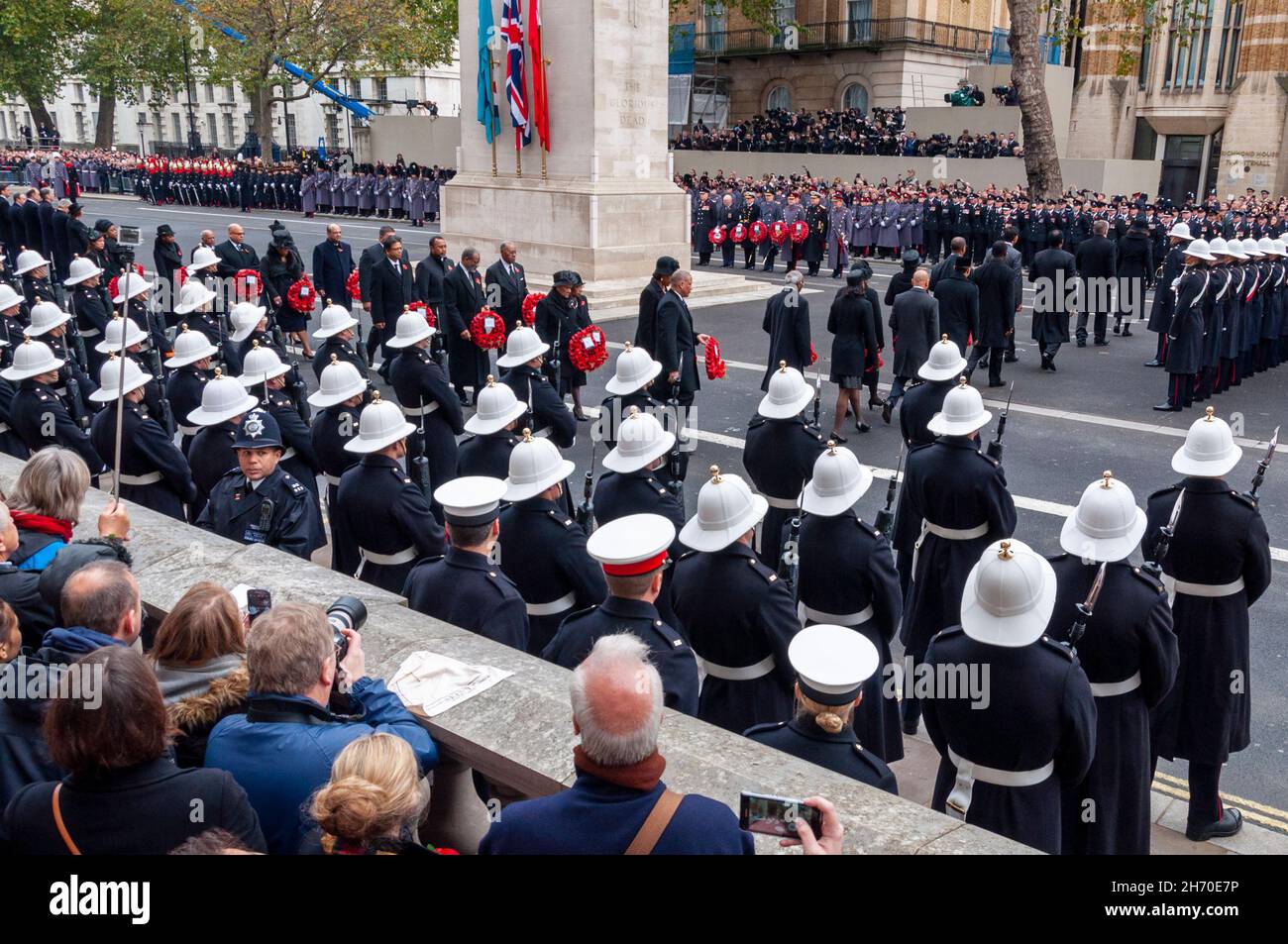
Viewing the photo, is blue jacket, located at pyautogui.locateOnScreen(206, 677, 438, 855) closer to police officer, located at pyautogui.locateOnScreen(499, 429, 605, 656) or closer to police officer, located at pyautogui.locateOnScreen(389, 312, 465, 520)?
police officer, located at pyautogui.locateOnScreen(499, 429, 605, 656)

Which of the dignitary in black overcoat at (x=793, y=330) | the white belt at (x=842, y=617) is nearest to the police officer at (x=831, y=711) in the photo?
the white belt at (x=842, y=617)

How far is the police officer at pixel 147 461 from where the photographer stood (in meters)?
6.75

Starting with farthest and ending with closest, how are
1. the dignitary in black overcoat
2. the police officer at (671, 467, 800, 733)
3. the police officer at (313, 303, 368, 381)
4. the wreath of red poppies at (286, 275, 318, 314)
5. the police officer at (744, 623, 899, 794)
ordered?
the wreath of red poppies at (286, 275, 318, 314), the dignitary in black overcoat, the police officer at (313, 303, 368, 381), the police officer at (671, 467, 800, 733), the police officer at (744, 623, 899, 794)

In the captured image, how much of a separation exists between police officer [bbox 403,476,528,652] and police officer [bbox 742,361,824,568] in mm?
2742

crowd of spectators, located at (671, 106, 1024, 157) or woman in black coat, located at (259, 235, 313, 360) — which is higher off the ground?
crowd of spectators, located at (671, 106, 1024, 157)

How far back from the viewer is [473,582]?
4652mm

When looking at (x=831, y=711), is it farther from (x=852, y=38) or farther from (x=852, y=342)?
(x=852, y=38)

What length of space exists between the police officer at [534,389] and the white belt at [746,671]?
4.05 metres

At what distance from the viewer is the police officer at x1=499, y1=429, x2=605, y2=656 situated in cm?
521

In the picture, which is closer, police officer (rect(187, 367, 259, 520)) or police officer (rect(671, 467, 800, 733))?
police officer (rect(671, 467, 800, 733))

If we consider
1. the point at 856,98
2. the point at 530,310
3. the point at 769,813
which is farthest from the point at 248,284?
the point at 856,98

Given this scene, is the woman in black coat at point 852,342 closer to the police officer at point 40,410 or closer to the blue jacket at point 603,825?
the police officer at point 40,410

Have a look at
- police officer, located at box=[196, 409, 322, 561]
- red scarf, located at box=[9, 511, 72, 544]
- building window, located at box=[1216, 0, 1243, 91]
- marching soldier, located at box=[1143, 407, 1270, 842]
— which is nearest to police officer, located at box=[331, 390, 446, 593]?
police officer, located at box=[196, 409, 322, 561]

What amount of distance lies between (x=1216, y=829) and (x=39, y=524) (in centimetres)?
520
